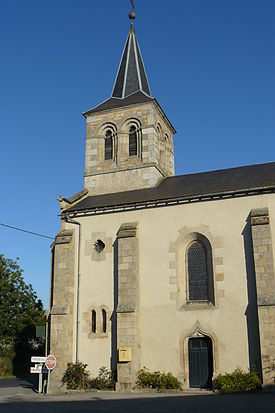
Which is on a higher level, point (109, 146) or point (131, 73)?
point (131, 73)

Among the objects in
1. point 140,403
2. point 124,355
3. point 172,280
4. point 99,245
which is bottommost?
point 140,403

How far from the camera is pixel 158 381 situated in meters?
19.3

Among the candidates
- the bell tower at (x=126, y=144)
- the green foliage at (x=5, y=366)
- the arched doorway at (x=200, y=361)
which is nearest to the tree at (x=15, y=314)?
the green foliage at (x=5, y=366)

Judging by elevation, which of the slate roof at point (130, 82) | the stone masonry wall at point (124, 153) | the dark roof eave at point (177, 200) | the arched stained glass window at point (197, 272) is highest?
the slate roof at point (130, 82)

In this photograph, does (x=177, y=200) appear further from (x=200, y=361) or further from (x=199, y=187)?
(x=200, y=361)

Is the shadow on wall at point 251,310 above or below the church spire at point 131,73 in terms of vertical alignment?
below

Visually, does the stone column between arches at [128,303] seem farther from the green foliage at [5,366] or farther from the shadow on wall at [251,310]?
the green foliage at [5,366]

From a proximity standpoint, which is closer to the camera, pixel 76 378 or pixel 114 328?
pixel 76 378

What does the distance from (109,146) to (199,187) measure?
7.80 m

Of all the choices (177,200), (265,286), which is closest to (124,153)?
(177,200)

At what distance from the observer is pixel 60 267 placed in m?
22.6

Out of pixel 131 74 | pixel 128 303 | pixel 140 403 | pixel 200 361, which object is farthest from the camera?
pixel 131 74

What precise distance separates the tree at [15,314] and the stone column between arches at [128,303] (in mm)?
21089

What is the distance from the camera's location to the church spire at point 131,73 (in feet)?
98.8
